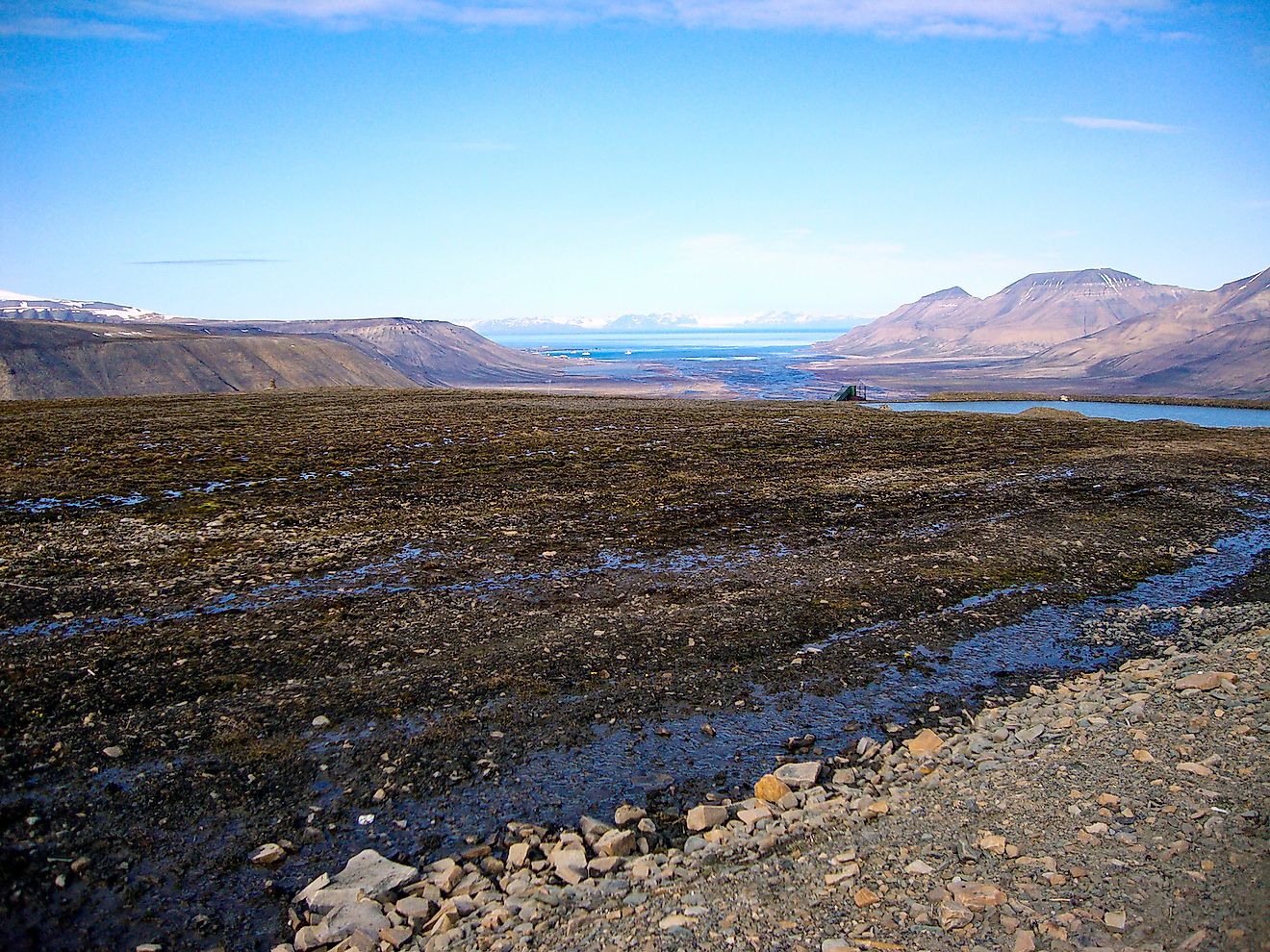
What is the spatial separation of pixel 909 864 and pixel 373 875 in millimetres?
3613

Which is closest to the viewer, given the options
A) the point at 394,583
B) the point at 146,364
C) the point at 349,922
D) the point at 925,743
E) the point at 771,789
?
the point at 349,922

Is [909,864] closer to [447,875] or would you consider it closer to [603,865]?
[603,865]

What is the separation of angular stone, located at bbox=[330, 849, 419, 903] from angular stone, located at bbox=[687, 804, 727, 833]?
202 centimetres

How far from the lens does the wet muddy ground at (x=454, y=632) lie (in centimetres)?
627

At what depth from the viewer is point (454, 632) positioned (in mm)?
10078

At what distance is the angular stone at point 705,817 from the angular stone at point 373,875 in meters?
2.02

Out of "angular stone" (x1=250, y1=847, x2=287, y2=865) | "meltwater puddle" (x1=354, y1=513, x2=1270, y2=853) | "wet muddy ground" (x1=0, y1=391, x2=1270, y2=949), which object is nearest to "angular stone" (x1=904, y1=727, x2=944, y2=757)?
"meltwater puddle" (x1=354, y1=513, x2=1270, y2=853)

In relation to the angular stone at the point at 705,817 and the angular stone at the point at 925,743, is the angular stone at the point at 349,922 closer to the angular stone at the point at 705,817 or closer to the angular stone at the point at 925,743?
the angular stone at the point at 705,817

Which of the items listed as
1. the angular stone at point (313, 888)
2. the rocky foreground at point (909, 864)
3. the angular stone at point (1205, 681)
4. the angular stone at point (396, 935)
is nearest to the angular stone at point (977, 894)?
the rocky foreground at point (909, 864)

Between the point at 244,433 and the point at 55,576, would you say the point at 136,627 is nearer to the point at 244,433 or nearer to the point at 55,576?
the point at 55,576

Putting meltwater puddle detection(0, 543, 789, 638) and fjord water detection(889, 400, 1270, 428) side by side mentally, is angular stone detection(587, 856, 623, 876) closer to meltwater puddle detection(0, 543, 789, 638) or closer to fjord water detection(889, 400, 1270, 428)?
meltwater puddle detection(0, 543, 789, 638)

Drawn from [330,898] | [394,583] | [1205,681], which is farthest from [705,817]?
[394,583]

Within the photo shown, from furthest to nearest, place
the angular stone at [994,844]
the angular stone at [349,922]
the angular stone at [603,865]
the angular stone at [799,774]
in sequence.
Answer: the angular stone at [799,774], the angular stone at [603,865], the angular stone at [994,844], the angular stone at [349,922]

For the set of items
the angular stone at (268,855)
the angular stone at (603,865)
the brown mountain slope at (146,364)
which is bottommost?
the angular stone at (268,855)
